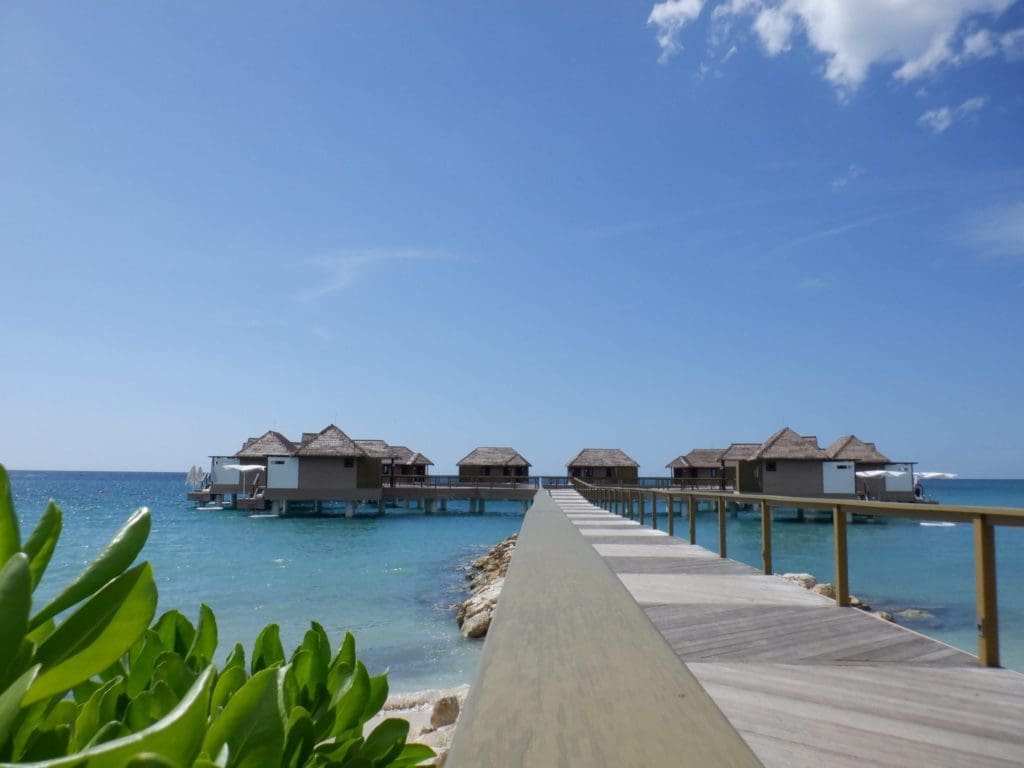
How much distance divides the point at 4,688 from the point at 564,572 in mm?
2553

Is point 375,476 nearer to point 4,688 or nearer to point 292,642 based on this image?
point 292,642

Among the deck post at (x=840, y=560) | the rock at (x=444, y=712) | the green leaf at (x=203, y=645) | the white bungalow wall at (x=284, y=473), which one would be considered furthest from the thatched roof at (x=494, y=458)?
the green leaf at (x=203, y=645)

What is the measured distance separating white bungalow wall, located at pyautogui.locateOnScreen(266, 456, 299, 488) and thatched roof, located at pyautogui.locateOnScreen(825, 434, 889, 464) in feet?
95.6

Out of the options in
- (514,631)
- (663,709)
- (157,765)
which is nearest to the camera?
(157,765)

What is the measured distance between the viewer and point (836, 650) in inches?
137

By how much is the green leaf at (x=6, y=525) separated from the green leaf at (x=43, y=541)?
3cm

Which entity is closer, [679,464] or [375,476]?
[375,476]

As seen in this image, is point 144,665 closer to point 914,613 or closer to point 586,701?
point 586,701

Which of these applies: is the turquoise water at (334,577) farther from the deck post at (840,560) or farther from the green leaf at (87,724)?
the deck post at (840,560)

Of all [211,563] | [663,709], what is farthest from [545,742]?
[211,563]

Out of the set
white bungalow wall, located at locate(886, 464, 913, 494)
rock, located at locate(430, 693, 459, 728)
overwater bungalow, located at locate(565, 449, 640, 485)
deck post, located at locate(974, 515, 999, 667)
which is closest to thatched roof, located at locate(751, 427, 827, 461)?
white bungalow wall, located at locate(886, 464, 913, 494)

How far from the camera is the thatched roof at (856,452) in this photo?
1640 inches

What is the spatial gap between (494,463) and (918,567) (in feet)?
93.4

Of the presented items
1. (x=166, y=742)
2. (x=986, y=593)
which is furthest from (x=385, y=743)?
(x=986, y=593)
